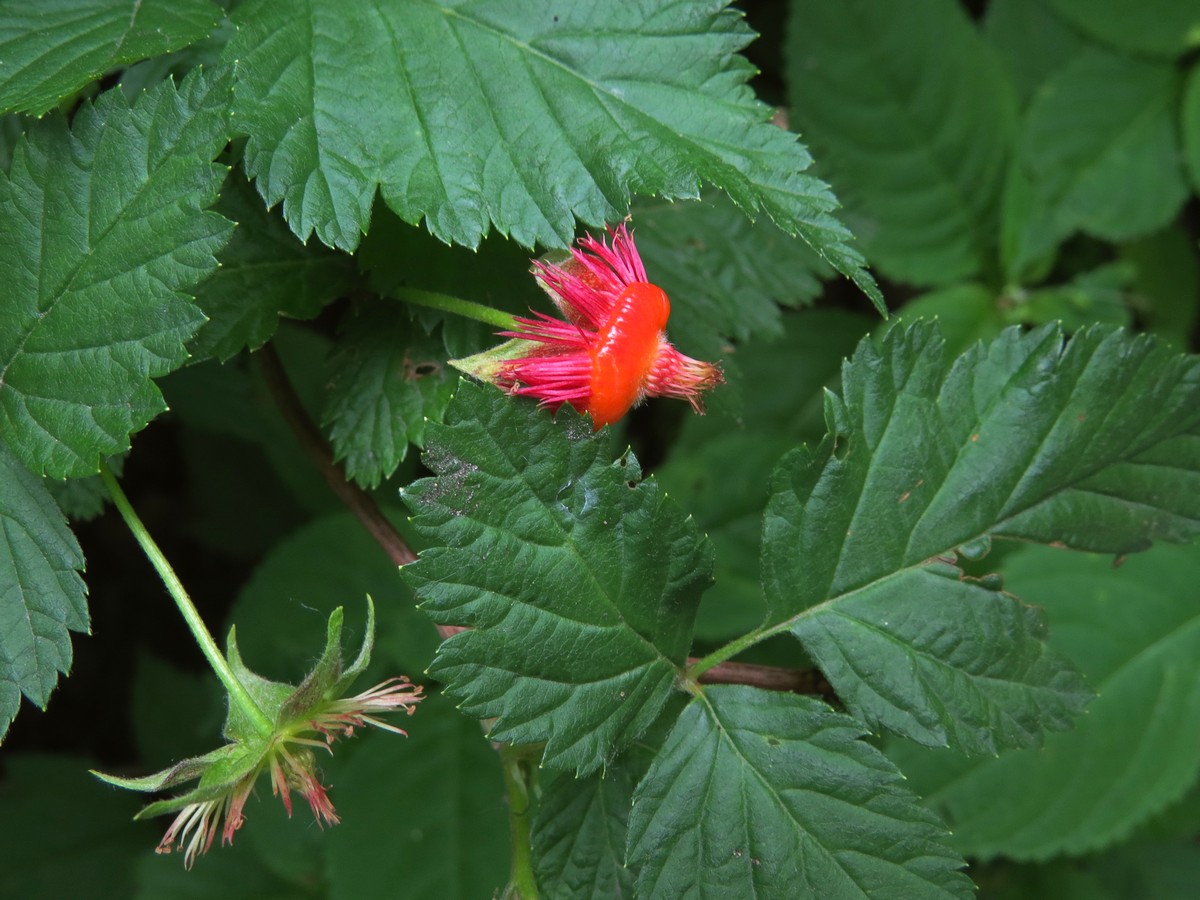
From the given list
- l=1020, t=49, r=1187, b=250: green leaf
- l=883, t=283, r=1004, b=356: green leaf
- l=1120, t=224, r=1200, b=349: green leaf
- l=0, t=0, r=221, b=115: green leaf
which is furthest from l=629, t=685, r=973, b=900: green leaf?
l=1120, t=224, r=1200, b=349: green leaf

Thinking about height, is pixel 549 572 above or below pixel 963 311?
above

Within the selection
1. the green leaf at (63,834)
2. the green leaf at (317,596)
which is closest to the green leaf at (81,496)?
the green leaf at (317,596)

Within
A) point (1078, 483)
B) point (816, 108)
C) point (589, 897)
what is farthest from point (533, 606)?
point (816, 108)

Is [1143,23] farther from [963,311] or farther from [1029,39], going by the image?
[963,311]

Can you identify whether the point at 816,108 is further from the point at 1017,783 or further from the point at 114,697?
the point at 114,697

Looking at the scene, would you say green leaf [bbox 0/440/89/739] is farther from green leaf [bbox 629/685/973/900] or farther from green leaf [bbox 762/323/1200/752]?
green leaf [bbox 762/323/1200/752]

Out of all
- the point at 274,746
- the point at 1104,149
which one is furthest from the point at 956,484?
the point at 1104,149
